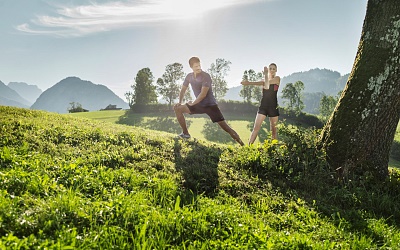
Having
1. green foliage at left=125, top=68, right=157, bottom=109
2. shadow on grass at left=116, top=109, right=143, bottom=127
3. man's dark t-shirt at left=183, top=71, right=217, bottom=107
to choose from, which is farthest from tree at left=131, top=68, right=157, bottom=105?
man's dark t-shirt at left=183, top=71, right=217, bottom=107

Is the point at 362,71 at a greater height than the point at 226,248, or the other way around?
the point at 362,71

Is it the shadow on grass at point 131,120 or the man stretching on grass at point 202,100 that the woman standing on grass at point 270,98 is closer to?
the man stretching on grass at point 202,100

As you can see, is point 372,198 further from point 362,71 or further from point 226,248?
point 226,248

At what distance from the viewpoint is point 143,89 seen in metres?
73.9

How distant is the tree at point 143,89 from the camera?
72.6m

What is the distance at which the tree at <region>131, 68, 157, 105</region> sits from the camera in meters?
72.6

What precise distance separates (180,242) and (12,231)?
168 cm

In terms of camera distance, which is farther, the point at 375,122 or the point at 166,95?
the point at 166,95

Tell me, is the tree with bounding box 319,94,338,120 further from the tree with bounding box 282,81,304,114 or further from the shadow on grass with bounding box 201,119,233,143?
the shadow on grass with bounding box 201,119,233,143

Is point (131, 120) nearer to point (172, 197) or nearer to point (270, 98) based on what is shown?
point (270, 98)

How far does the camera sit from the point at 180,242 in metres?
2.94

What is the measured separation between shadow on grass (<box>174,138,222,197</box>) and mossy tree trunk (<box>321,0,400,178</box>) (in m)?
2.80

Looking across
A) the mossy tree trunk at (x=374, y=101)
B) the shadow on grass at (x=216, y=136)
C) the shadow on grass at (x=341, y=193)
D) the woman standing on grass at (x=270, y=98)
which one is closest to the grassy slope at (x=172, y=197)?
the shadow on grass at (x=341, y=193)

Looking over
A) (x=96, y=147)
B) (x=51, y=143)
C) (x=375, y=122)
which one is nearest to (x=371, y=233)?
(x=375, y=122)
